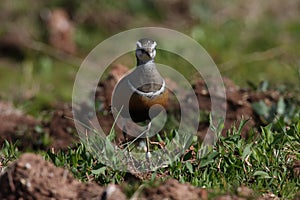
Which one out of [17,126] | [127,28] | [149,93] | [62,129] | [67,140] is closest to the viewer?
[149,93]

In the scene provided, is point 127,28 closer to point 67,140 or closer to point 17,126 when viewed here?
point 17,126

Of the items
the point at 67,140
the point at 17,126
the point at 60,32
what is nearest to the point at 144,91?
the point at 67,140

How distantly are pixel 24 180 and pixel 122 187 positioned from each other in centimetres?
52

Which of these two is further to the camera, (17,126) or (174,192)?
(17,126)

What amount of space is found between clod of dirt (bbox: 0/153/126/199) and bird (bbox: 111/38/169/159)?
0.84m

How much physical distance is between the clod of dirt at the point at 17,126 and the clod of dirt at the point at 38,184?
2.24 metres

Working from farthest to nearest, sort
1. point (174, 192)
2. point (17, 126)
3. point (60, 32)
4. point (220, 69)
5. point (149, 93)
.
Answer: point (60, 32) < point (220, 69) < point (17, 126) < point (149, 93) < point (174, 192)

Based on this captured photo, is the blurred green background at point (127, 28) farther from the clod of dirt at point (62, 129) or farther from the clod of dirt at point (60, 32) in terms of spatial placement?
the clod of dirt at point (62, 129)

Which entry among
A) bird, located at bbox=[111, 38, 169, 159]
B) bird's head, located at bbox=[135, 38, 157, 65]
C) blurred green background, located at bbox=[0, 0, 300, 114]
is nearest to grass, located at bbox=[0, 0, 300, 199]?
blurred green background, located at bbox=[0, 0, 300, 114]

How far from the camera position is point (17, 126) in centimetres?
630

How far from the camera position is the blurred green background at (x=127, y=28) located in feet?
28.2

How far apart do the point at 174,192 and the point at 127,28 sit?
6.61 meters

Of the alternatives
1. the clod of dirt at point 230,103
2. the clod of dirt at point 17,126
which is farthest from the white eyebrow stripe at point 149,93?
the clod of dirt at point 17,126

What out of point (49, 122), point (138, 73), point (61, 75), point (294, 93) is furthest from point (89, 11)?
point (138, 73)
